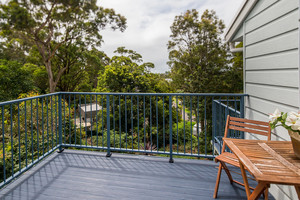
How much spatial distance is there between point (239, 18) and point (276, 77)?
130 centimetres

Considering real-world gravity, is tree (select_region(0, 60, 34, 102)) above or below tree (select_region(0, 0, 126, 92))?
below

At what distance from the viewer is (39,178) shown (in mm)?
2596

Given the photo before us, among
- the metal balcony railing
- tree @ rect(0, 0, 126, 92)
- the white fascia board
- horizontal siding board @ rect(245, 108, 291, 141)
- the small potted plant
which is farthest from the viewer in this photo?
tree @ rect(0, 0, 126, 92)

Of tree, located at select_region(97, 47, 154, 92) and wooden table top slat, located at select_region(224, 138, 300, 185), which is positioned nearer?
wooden table top slat, located at select_region(224, 138, 300, 185)

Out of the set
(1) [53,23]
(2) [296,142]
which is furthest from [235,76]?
(1) [53,23]

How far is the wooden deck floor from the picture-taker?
2.24m

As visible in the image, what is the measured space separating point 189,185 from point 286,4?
215 centimetres

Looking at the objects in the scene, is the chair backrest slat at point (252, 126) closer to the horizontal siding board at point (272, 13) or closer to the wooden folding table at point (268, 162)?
the wooden folding table at point (268, 162)

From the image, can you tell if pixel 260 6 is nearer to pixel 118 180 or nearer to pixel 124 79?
pixel 118 180

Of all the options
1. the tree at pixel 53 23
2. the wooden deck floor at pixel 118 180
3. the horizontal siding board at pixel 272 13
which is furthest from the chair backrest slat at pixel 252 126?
the tree at pixel 53 23

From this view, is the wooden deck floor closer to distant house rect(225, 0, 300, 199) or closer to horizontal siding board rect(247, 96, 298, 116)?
distant house rect(225, 0, 300, 199)

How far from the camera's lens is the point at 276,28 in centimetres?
214

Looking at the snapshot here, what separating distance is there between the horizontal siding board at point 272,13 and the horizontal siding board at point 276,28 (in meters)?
0.05

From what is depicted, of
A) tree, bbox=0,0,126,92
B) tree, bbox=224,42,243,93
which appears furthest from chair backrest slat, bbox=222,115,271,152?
tree, bbox=0,0,126,92
